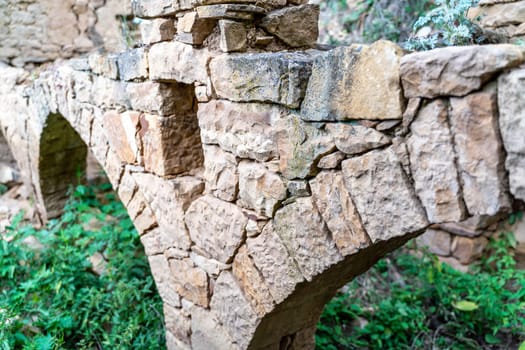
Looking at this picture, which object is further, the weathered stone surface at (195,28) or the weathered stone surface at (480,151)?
the weathered stone surface at (195,28)

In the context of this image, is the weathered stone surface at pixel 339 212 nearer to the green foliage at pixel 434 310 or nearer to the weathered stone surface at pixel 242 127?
the weathered stone surface at pixel 242 127

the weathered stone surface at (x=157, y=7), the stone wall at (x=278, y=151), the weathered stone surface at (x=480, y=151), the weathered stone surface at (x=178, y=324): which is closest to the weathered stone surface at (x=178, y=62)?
the stone wall at (x=278, y=151)

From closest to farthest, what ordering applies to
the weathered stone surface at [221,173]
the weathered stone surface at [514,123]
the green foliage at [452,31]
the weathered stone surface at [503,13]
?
1. the weathered stone surface at [514,123]
2. the green foliage at [452,31]
3. the weathered stone surface at [221,173]
4. the weathered stone surface at [503,13]

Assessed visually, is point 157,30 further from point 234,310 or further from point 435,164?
point 435,164

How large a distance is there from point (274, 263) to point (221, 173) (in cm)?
49

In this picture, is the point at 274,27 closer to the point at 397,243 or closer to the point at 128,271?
the point at 397,243

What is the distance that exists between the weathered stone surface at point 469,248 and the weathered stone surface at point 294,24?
3.05m

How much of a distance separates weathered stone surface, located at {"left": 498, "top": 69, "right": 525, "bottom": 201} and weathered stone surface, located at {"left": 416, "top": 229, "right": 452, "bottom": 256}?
3.46 metres

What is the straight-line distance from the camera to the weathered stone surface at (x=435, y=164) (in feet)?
4.56

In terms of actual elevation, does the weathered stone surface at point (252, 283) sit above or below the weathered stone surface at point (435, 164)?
below

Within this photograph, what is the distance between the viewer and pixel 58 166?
201 inches

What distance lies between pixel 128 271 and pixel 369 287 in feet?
7.07

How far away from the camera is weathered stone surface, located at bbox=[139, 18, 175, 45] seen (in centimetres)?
234

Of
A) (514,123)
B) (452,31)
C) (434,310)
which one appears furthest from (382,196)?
(434,310)
